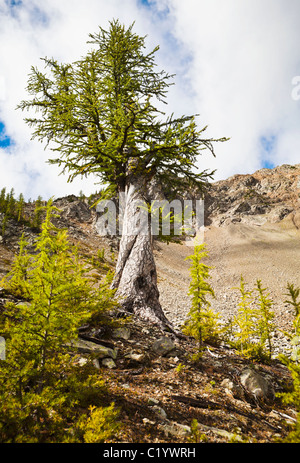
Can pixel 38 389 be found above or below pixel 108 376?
above

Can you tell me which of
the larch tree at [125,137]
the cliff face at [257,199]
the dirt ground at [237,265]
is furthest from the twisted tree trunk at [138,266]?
the cliff face at [257,199]

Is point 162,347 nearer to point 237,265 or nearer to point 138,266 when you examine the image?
point 138,266

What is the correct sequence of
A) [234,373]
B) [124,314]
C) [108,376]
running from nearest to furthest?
[108,376] → [234,373] → [124,314]

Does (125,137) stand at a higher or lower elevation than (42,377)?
higher

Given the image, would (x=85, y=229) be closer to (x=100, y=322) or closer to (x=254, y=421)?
(x=100, y=322)

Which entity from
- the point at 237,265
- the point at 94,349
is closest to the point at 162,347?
the point at 94,349

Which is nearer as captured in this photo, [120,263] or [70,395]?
[70,395]

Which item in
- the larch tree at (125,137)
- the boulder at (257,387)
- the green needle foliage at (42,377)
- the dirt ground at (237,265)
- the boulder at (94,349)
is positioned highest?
the larch tree at (125,137)

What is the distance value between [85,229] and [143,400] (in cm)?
3671

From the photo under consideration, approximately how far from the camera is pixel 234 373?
4.29 meters

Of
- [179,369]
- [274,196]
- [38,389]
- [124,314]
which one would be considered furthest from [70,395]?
[274,196]

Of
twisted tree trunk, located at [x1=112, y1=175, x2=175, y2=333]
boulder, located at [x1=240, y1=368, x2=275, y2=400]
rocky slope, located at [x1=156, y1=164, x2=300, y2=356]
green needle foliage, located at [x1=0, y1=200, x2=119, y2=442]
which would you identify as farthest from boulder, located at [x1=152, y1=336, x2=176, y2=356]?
green needle foliage, located at [x1=0, y1=200, x2=119, y2=442]

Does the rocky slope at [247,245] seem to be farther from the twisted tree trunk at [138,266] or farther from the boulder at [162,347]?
the twisted tree trunk at [138,266]

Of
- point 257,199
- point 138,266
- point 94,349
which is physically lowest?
point 94,349
